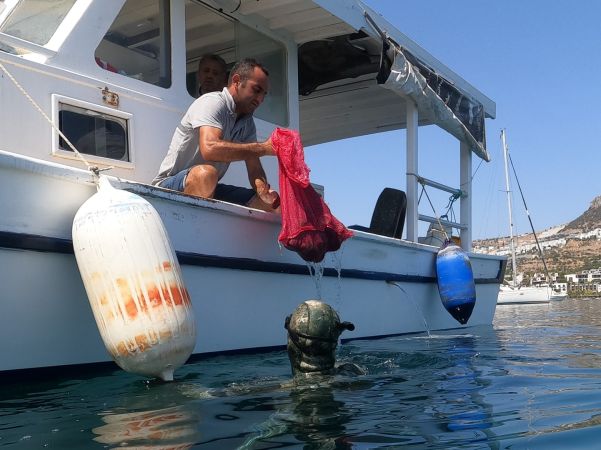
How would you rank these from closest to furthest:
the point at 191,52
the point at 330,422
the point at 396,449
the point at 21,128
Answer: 1. the point at 396,449
2. the point at 330,422
3. the point at 21,128
4. the point at 191,52

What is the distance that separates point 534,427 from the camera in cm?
246

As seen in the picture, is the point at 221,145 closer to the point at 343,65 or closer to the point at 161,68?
the point at 161,68

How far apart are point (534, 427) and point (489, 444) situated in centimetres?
31

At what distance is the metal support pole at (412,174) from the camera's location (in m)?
7.61

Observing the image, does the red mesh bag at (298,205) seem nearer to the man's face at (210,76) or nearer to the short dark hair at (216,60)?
the man's face at (210,76)

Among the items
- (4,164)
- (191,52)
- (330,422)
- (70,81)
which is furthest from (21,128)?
(330,422)

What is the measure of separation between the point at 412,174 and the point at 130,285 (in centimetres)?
478

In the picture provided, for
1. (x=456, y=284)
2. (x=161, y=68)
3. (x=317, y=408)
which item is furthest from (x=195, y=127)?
(x=456, y=284)

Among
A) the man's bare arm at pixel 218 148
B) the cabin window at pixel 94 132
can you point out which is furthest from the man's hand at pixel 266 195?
the cabin window at pixel 94 132

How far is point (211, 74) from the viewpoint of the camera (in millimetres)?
5645

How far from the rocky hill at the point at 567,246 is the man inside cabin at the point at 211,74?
2983 inches

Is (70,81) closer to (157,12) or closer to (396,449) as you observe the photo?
(157,12)

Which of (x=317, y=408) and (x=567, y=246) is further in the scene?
(x=567, y=246)

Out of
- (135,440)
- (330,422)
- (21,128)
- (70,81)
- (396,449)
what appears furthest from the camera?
(70,81)
